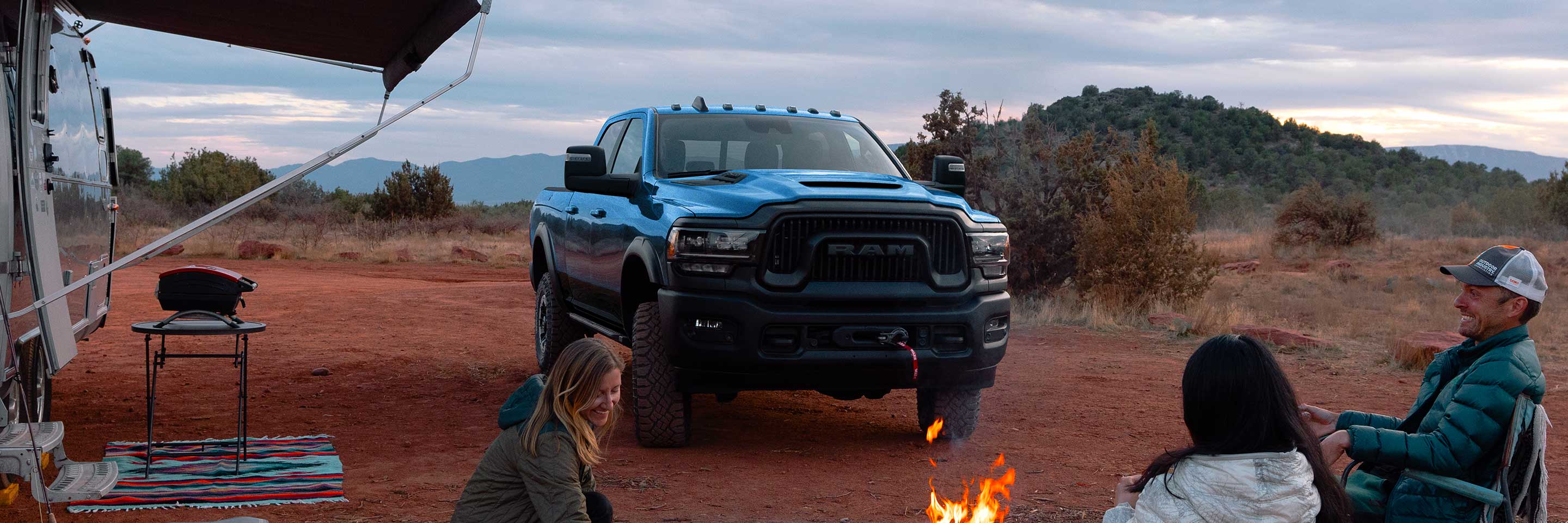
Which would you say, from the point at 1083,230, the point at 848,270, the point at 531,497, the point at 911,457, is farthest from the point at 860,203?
the point at 1083,230

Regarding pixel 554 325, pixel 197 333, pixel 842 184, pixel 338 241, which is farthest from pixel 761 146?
pixel 338 241

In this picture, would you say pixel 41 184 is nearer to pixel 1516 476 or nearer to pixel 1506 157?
pixel 1516 476

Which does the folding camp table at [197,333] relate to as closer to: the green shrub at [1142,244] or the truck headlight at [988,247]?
the truck headlight at [988,247]

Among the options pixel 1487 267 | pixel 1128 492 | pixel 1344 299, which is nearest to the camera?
pixel 1128 492

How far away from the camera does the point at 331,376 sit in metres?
9.60

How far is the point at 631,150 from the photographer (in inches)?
324

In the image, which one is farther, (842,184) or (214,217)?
(842,184)

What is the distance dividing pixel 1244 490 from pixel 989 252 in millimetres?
3729

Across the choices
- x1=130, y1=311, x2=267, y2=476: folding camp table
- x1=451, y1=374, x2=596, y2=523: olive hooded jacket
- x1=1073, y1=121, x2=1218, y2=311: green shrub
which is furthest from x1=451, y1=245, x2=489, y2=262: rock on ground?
x1=451, y1=374, x2=596, y2=523: olive hooded jacket

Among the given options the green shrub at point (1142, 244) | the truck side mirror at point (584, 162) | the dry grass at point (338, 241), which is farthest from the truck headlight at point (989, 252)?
the dry grass at point (338, 241)

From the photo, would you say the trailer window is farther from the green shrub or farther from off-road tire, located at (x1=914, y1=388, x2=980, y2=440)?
the green shrub

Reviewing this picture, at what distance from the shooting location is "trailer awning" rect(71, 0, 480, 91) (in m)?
6.05

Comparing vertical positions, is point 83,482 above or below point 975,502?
above

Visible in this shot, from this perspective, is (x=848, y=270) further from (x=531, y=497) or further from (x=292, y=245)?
(x=292, y=245)
